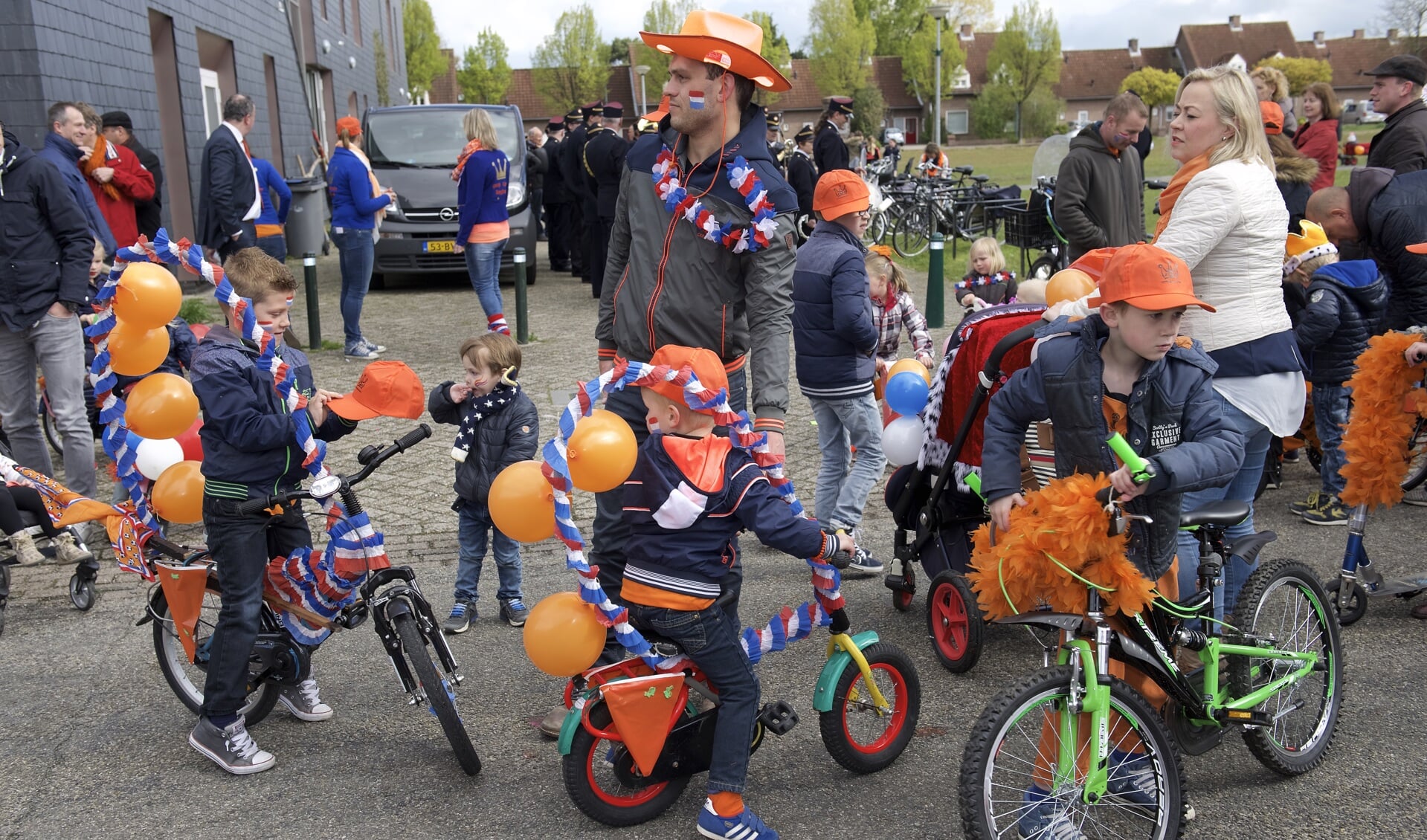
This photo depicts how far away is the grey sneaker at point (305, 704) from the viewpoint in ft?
14.5

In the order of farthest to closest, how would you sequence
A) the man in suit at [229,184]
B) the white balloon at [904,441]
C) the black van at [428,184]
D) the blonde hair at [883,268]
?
the black van at [428,184] < the man in suit at [229,184] < the blonde hair at [883,268] < the white balloon at [904,441]

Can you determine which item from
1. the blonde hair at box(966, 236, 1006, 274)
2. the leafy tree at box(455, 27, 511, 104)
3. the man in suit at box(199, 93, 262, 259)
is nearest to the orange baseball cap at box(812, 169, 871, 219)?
the blonde hair at box(966, 236, 1006, 274)

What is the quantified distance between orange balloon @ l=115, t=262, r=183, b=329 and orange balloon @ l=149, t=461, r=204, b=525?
0.56 metres

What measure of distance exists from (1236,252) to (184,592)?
13.1 feet

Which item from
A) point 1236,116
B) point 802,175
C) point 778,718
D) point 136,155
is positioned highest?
Answer: point 136,155

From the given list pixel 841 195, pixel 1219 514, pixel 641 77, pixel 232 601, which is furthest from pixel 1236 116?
pixel 641 77

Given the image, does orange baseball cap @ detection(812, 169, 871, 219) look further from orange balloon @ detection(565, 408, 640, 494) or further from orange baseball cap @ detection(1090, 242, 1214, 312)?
orange balloon @ detection(565, 408, 640, 494)

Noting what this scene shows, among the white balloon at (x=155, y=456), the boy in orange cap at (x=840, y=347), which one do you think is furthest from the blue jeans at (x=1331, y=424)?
the white balloon at (x=155, y=456)

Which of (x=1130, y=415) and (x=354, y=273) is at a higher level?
(x=354, y=273)

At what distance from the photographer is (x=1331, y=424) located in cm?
648

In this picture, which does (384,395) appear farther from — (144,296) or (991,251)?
(991,251)

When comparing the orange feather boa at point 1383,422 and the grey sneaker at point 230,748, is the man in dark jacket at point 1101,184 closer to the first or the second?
the orange feather boa at point 1383,422

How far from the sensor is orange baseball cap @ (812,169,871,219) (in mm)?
5527

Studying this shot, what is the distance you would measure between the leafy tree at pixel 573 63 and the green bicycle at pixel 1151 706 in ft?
236
